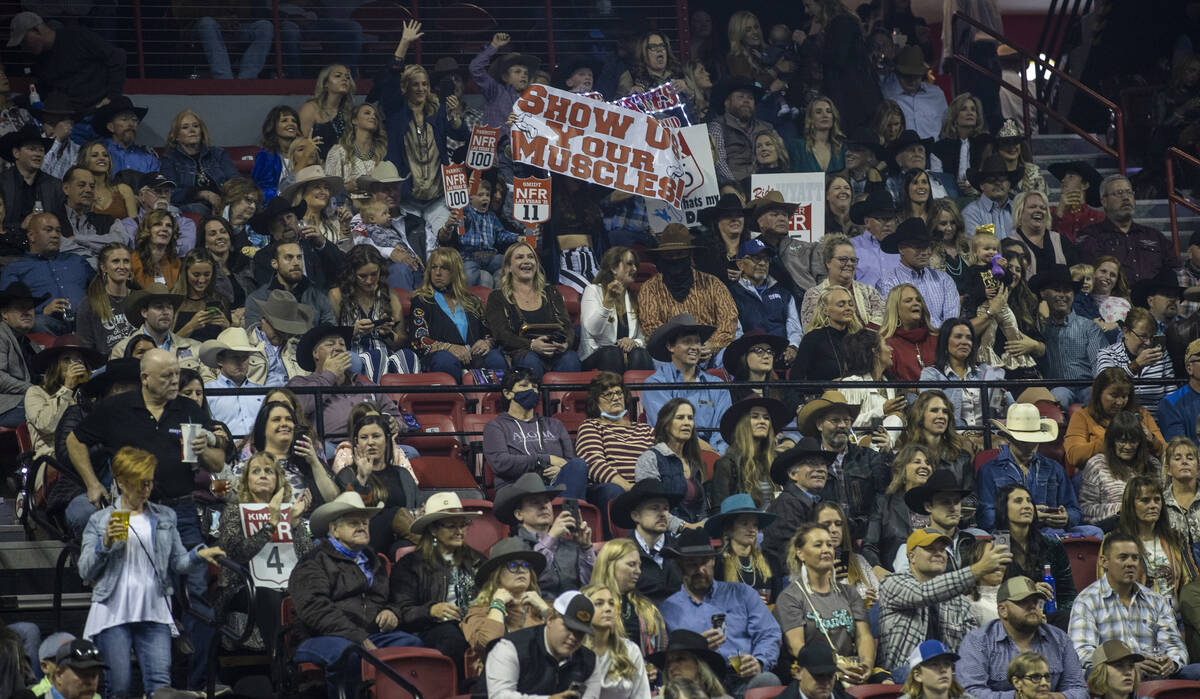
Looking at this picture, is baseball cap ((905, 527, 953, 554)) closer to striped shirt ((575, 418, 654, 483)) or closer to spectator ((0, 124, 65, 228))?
striped shirt ((575, 418, 654, 483))

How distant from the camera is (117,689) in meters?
10.6

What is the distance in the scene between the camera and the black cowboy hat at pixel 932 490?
12.4 metres

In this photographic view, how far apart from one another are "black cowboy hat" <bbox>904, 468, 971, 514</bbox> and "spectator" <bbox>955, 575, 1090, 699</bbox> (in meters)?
0.91

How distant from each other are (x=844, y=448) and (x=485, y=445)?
8.01 ft

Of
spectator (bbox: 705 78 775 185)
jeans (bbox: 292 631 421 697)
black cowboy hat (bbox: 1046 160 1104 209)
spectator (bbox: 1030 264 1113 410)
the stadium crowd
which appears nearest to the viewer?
jeans (bbox: 292 631 421 697)

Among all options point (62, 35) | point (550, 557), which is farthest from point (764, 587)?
point (62, 35)

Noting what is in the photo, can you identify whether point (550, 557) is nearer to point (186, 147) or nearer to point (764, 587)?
point (764, 587)

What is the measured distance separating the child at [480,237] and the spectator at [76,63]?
3.47 metres

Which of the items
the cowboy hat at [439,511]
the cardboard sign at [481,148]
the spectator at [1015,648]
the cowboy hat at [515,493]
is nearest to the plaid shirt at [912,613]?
the spectator at [1015,648]

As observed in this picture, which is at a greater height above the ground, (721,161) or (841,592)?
(721,161)

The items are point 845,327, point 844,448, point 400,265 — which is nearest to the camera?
point 844,448

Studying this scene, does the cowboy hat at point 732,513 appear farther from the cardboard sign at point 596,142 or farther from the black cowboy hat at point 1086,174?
the black cowboy hat at point 1086,174

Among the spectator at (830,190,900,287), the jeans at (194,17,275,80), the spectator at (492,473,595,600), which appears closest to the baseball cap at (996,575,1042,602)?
the spectator at (492,473,595,600)

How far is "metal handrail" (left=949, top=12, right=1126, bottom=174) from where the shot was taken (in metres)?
18.9
